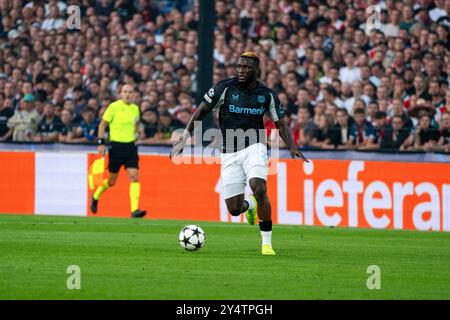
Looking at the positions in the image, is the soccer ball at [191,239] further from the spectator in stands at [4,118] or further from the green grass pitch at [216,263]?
the spectator in stands at [4,118]

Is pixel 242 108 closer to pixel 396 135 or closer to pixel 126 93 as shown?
pixel 126 93

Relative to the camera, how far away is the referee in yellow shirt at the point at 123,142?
19203mm

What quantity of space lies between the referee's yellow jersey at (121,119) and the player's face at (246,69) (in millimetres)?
6887

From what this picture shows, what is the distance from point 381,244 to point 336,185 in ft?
13.7

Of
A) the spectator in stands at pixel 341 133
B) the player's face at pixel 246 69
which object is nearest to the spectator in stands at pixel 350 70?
the spectator in stands at pixel 341 133

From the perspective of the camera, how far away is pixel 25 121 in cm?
2209

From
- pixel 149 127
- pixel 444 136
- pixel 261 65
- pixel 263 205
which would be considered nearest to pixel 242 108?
pixel 263 205

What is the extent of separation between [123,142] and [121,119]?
420 mm

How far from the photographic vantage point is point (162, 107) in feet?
70.6

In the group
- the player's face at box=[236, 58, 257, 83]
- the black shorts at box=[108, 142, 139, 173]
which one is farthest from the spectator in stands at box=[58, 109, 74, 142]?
the player's face at box=[236, 58, 257, 83]

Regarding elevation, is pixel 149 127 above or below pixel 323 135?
above
